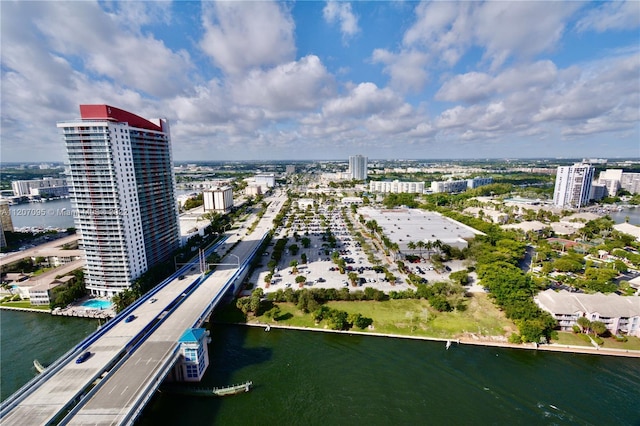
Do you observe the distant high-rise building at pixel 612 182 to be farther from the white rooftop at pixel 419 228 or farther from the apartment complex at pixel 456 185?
the white rooftop at pixel 419 228

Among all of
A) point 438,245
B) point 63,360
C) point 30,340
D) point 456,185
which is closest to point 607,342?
point 438,245

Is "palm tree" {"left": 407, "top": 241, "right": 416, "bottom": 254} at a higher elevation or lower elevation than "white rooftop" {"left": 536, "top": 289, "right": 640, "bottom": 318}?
higher

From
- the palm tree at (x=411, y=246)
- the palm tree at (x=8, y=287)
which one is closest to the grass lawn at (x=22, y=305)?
the palm tree at (x=8, y=287)

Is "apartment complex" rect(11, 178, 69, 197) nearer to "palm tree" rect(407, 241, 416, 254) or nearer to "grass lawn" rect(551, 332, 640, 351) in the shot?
"palm tree" rect(407, 241, 416, 254)

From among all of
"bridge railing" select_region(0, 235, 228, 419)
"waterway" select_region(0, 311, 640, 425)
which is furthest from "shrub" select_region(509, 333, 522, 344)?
"bridge railing" select_region(0, 235, 228, 419)

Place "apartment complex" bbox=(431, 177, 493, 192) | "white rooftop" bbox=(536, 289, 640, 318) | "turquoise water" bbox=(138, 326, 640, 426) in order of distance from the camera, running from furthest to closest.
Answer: "apartment complex" bbox=(431, 177, 493, 192) → "white rooftop" bbox=(536, 289, 640, 318) → "turquoise water" bbox=(138, 326, 640, 426)

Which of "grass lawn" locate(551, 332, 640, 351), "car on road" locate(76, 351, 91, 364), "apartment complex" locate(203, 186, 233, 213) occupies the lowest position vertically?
"grass lawn" locate(551, 332, 640, 351)

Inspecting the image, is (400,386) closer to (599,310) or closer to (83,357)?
(599,310)
